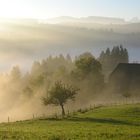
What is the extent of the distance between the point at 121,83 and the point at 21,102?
4227cm

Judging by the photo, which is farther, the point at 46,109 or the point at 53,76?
the point at 53,76

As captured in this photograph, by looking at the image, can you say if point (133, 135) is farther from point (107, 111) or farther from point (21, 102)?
point (21, 102)

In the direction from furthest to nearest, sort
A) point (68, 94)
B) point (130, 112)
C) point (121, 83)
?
1. point (121, 83)
2. point (68, 94)
3. point (130, 112)

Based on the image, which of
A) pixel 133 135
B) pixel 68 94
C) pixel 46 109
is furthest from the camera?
pixel 46 109

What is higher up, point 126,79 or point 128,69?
point 128,69

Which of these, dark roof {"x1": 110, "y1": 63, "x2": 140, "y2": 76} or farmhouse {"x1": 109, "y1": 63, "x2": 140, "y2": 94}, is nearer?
farmhouse {"x1": 109, "y1": 63, "x2": 140, "y2": 94}

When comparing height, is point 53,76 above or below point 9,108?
above

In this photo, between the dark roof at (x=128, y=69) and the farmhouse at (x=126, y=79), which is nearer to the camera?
the farmhouse at (x=126, y=79)

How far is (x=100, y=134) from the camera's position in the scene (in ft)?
155

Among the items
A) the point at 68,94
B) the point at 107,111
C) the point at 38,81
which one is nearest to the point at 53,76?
the point at 38,81

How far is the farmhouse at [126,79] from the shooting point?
158 m

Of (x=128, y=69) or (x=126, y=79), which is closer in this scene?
(x=126, y=79)

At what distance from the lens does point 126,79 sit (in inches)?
6427

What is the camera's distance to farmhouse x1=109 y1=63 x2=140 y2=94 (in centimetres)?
15812
